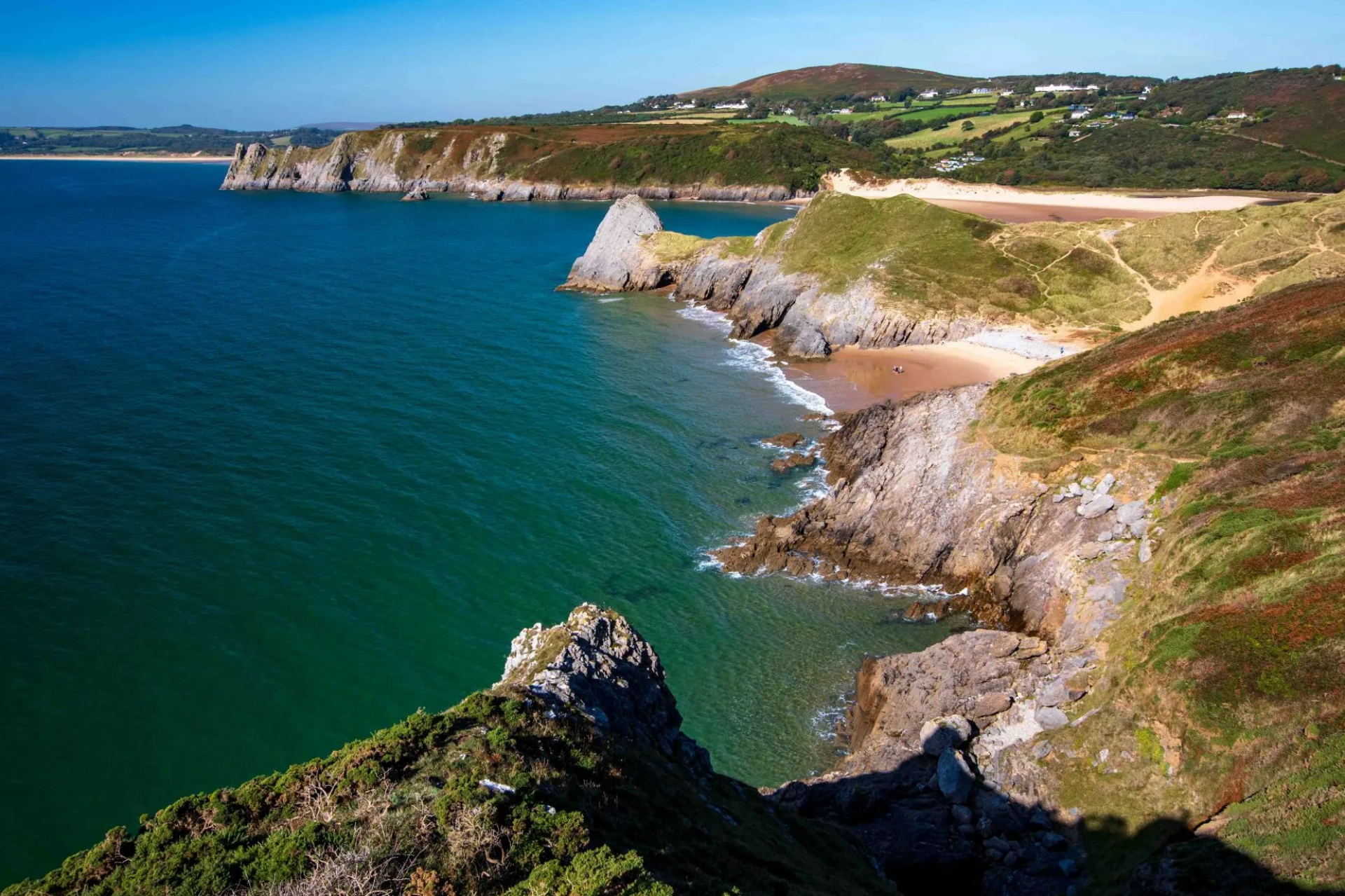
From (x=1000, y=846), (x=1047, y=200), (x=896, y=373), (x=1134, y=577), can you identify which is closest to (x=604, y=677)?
(x=1000, y=846)

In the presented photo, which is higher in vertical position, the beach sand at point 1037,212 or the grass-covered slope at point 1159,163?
the grass-covered slope at point 1159,163

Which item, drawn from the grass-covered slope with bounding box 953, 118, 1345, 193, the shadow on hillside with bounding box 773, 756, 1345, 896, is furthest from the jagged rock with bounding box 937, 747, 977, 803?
the grass-covered slope with bounding box 953, 118, 1345, 193

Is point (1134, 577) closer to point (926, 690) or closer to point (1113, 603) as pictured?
point (1113, 603)

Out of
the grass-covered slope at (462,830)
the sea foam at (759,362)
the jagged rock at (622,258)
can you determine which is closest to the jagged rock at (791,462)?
the sea foam at (759,362)

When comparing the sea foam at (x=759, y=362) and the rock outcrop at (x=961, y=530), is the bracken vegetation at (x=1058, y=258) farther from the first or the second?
the rock outcrop at (x=961, y=530)

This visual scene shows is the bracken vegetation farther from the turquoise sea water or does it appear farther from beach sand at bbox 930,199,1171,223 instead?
beach sand at bbox 930,199,1171,223

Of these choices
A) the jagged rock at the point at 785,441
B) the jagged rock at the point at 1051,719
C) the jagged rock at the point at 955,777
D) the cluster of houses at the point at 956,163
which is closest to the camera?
the jagged rock at the point at 955,777

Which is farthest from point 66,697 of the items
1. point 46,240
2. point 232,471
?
point 46,240

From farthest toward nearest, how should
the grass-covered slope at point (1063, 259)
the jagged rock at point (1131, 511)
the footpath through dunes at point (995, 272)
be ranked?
the grass-covered slope at point (1063, 259)
the footpath through dunes at point (995, 272)
the jagged rock at point (1131, 511)
